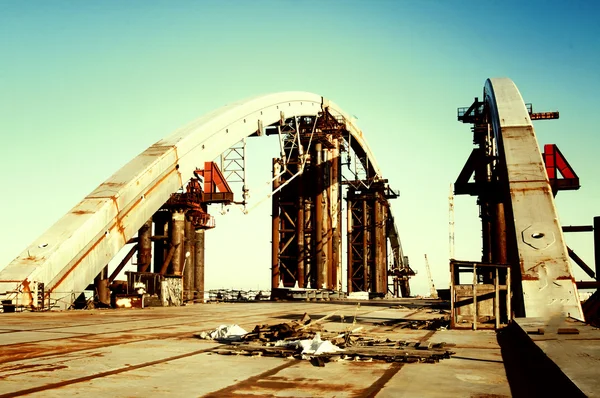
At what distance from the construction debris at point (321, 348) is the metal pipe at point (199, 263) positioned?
131 ft

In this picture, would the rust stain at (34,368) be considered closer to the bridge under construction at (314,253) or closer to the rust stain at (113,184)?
the bridge under construction at (314,253)

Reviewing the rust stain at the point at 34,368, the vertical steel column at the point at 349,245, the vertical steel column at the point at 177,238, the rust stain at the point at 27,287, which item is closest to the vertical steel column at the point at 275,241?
the vertical steel column at the point at 177,238

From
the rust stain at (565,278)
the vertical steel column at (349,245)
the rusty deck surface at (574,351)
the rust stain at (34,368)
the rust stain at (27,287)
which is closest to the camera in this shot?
the rusty deck surface at (574,351)

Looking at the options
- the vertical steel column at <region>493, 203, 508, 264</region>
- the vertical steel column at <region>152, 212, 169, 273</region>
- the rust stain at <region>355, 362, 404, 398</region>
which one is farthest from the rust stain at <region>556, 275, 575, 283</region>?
the vertical steel column at <region>152, 212, 169, 273</region>

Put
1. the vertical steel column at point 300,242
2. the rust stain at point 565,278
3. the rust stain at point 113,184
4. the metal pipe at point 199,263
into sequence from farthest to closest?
the metal pipe at point 199,263 → the vertical steel column at point 300,242 → the rust stain at point 113,184 → the rust stain at point 565,278

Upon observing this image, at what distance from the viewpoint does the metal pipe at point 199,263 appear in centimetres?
5238

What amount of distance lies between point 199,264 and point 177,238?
18.0 ft

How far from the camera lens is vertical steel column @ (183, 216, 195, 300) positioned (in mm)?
48781

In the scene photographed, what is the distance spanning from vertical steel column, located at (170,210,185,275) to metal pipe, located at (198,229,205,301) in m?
4.17

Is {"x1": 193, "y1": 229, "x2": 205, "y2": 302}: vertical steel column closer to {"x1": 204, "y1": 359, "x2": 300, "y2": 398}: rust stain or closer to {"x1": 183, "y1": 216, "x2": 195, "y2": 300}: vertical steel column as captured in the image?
{"x1": 183, "y1": 216, "x2": 195, "y2": 300}: vertical steel column

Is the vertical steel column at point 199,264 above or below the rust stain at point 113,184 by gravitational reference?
below

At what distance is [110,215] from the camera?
28109mm

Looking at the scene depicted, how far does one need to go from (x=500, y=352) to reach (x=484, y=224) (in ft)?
126

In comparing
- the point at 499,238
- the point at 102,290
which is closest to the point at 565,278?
the point at 499,238
